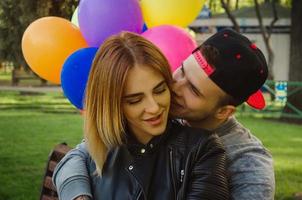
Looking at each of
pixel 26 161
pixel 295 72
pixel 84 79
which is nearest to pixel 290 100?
pixel 295 72

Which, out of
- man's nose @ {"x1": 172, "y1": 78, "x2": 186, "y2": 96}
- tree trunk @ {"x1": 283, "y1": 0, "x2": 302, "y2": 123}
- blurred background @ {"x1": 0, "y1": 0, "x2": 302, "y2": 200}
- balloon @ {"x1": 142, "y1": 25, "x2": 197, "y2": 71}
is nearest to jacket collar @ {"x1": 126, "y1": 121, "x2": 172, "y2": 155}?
man's nose @ {"x1": 172, "y1": 78, "x2": 186, "y2": 96}

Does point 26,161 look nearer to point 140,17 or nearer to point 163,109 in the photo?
point 140,17

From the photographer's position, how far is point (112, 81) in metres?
1.64

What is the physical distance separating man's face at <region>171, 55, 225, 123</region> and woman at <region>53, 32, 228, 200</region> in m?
0.07

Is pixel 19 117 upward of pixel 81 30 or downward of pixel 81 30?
downward

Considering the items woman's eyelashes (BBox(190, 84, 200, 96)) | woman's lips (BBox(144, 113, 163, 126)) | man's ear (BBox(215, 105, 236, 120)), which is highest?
woman's eyelashes (BBox(190, 84, 200, 96))

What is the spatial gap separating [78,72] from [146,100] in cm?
74

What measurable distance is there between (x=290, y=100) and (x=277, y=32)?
11022mm

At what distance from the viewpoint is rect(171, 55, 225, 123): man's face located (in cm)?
178

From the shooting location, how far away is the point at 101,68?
1.68 meters

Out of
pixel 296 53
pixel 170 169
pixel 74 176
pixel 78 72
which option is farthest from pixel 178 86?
pixel 296 53

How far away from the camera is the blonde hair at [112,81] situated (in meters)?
1.65

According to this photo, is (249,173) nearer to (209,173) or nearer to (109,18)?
(209,173)

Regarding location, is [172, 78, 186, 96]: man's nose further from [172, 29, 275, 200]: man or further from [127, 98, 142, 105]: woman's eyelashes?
[127, 98, 142, 105]: woman's eyelashes
